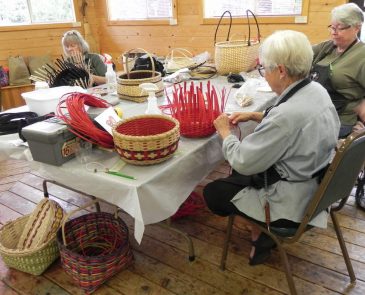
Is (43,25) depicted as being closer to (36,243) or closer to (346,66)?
(36,243)

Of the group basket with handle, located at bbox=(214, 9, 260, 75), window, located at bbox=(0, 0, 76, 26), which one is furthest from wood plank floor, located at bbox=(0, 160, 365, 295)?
window, located at bbox=(0, 0, 76, 26)

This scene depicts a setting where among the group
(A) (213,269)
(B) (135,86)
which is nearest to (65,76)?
(B) (135,86)

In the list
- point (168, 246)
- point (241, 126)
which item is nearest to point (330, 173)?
point (241, 126)

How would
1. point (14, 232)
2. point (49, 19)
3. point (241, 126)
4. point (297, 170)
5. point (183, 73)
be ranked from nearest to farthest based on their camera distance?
1. point (297, 170)
2. point (241, 126)
3. point (14, 232)
4. point (183, 73)
5. point (49, 19)

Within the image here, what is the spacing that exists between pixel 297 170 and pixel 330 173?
0.14 m

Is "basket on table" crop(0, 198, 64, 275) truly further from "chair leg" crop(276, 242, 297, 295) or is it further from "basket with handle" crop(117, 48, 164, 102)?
"chair leg" crop(276, 242, 297, 295)

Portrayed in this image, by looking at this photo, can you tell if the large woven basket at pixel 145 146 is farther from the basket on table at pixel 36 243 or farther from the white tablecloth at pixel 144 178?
the basket on table at pixel 36 243

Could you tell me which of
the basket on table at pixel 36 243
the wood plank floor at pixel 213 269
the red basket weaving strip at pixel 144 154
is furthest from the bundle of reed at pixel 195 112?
the basket on table at pixel 36 243

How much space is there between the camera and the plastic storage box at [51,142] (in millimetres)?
1254

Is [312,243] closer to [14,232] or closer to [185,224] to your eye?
[185,224]

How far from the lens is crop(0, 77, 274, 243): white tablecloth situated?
1.17 metres

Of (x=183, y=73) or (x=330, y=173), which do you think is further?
(x=183, y=73)

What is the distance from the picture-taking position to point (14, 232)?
1846mm

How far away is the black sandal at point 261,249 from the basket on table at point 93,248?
642 mm
